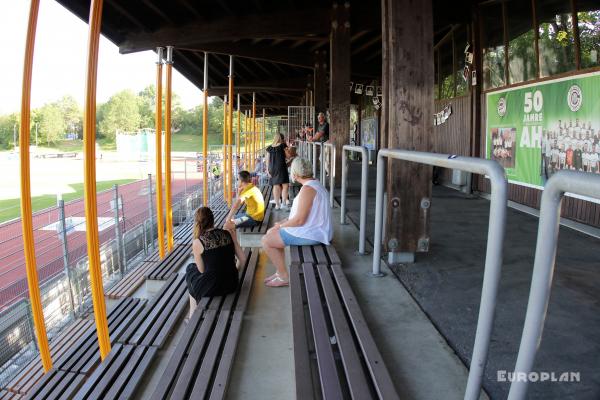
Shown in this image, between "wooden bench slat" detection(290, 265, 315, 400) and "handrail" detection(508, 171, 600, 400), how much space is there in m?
0.92

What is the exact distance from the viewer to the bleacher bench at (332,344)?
2002 mm

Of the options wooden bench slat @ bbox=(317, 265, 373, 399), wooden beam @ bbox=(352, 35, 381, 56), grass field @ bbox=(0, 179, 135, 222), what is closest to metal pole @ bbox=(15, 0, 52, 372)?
wooden bench slat @ bbox=(317, 265, 373, 399)

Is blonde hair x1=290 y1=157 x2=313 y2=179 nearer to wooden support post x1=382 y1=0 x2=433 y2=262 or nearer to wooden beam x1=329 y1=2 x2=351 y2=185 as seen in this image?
wooden support post x1=382 y1=0 x2=433 y2=262

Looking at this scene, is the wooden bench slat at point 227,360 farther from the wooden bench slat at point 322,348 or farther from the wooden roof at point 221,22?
the wooden roof at point 221,22

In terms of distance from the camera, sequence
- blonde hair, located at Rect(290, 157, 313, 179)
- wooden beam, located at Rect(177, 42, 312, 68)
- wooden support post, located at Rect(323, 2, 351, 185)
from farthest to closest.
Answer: wooden beam, located at Rect(177, 42, 312, 68) → wooden support post, located at Rect(323, 2, 351, 185) → blonde hair, located at Rect(290, 157, 313, 179)

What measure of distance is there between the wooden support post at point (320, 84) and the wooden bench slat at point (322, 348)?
9.26m

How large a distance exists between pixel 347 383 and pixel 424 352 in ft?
1.61

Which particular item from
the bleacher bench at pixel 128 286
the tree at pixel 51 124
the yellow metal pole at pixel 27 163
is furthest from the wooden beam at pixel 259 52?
the tree at pixel 51 124

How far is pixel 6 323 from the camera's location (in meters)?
5.67

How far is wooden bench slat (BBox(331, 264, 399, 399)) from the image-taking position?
195 centimetres

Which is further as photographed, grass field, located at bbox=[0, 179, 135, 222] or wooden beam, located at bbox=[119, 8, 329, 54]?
grass field, located at bbox=[0, 179, 135, 222]

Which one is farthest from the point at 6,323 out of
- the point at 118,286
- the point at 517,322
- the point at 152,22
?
the point at 517,322

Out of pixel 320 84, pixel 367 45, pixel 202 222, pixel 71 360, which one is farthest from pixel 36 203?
pixel 202 222

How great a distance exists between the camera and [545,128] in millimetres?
6332
